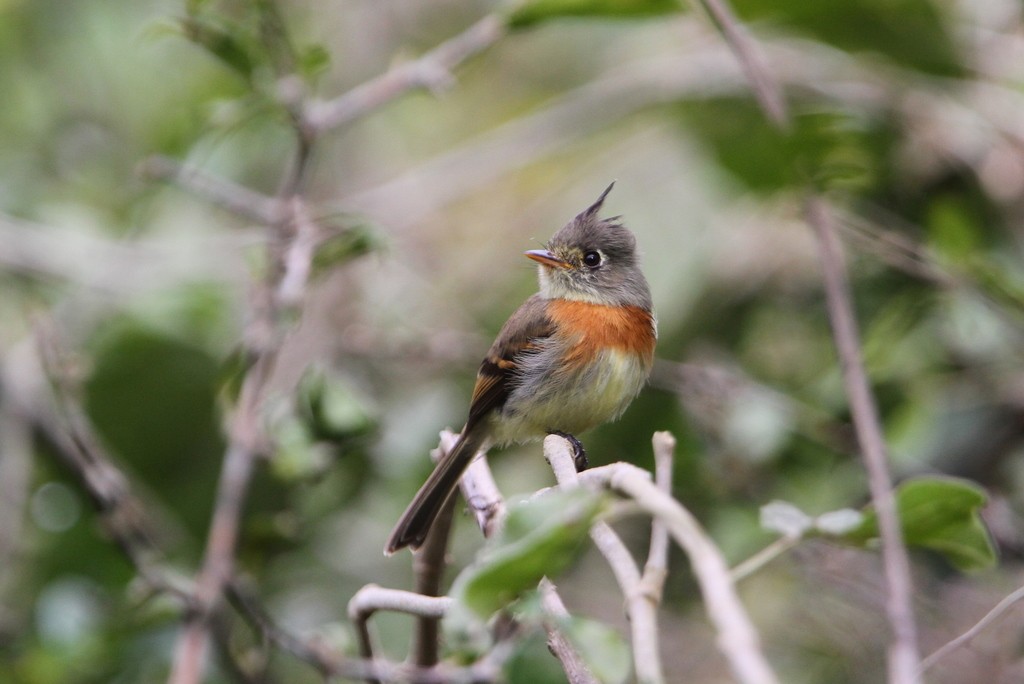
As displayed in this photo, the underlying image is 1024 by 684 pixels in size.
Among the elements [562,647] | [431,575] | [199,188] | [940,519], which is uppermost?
[199,188]

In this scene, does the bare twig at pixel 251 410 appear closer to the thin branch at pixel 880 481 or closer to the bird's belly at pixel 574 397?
the bird's belly at pixel 574 397

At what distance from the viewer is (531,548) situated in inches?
42.0

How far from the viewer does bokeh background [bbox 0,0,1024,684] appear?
131 inches

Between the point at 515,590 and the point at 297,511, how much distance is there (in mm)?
2810

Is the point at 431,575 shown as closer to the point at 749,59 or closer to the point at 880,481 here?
the point at 880,481

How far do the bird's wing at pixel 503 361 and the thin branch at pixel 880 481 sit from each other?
2.65 ft

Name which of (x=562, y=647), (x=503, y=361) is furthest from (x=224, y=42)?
(x=562, y=647)

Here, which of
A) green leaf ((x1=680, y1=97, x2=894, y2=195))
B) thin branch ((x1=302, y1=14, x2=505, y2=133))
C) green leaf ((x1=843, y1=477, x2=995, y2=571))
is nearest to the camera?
green leaf ((x1=843, y1=477, x2=995, y2=571))

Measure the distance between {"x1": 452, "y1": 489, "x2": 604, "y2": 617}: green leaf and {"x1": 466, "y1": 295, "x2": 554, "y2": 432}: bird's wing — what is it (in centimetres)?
183

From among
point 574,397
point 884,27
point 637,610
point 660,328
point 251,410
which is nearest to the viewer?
point 637,610

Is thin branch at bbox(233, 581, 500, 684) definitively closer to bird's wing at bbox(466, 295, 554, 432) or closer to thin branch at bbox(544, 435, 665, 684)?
thin branch at bbox(544, 435, 665, 684)

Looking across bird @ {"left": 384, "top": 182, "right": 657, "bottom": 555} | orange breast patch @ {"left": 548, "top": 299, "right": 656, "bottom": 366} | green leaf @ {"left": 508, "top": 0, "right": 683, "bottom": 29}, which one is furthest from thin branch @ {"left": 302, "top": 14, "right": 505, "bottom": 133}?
orange breast patch @ {"left": 548, "top": 299, "right": 656, "bottom": 366}

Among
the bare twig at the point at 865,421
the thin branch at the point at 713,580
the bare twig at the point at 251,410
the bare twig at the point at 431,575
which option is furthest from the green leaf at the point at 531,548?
the bare twig at the point at 251,410

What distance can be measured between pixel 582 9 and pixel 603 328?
0.84 metres
